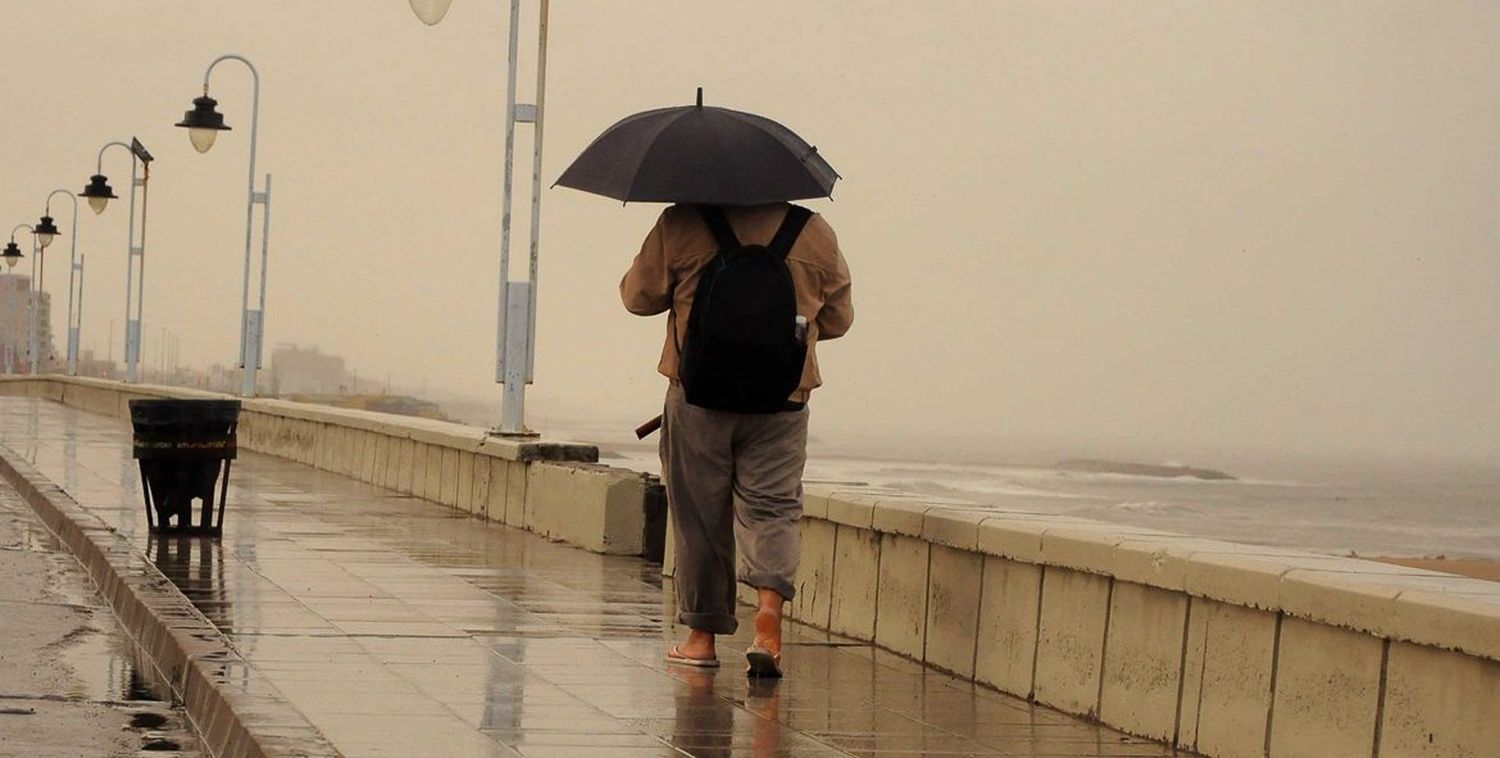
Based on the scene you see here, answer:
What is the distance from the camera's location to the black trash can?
591 inches

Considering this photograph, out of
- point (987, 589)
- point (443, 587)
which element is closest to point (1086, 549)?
point (987, 589)

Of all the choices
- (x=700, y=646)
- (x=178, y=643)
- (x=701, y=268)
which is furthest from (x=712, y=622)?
(x=178, y=643)

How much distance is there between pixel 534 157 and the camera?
18.1m

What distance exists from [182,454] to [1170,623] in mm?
9158

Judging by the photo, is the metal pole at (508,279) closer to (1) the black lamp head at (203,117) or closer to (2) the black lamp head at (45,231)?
(1) the black lamp head at (203,117)

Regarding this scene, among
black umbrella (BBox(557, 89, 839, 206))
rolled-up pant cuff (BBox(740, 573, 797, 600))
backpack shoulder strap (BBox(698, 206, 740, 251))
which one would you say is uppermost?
black umbrella (BBox(557, 89, 839, 206))

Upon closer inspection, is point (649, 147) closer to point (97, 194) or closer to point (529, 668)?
point (529, 668)

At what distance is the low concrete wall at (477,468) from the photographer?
1464cm

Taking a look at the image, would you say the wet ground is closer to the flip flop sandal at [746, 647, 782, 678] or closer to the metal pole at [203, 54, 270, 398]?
the flip flop sandal at [746, 647, 782, 678]

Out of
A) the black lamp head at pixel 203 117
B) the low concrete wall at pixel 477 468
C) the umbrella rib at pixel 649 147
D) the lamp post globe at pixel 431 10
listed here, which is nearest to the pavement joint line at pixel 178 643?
the umbrella rib at pixel 649 147

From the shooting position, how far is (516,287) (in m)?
18.4

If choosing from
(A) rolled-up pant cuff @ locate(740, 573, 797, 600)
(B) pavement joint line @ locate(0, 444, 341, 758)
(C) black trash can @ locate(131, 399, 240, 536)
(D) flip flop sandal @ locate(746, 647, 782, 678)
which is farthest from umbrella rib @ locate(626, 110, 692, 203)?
(C) black trash can @ locate(131, 399, 240, 536)

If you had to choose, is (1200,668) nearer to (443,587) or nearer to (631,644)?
(631,644)

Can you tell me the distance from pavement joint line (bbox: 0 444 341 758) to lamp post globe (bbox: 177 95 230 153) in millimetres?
17112
